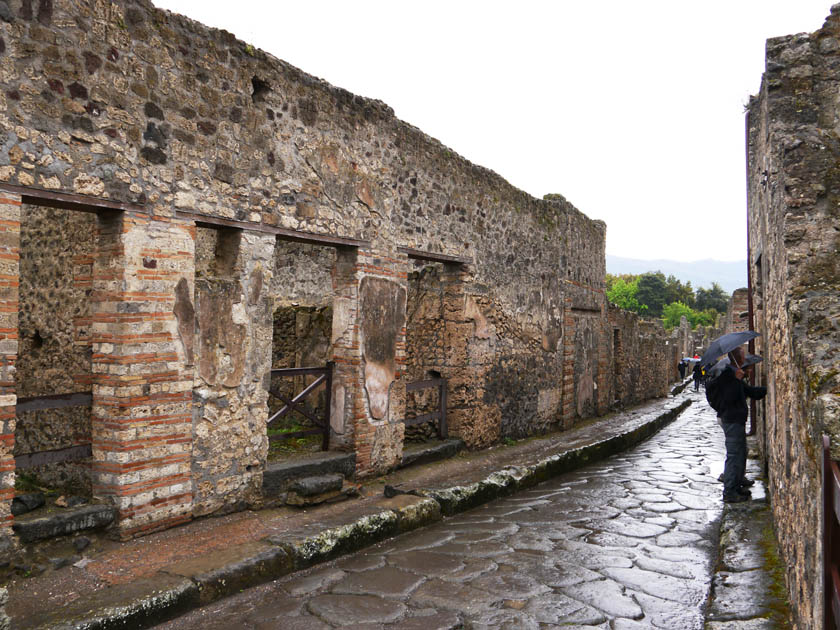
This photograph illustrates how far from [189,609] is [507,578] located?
6.14 ft

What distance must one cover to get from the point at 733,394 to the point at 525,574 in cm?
294

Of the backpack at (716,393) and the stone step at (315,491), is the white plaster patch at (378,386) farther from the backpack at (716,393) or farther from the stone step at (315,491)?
the backpack at (716,393)

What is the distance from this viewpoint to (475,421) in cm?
824

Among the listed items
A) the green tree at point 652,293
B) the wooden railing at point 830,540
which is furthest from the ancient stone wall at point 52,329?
the green tree at point 652,293

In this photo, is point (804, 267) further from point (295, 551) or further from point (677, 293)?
point (677, 293)

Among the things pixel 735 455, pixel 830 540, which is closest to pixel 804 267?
pixel 830 540

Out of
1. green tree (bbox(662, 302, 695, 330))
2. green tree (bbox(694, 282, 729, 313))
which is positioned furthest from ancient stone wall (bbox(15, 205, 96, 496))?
green tree (bbox(694, 282, 729, 313))

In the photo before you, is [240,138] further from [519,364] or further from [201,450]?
[519,364]

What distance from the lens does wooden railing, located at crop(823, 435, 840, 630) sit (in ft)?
6.23

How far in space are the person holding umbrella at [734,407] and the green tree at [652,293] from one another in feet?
204

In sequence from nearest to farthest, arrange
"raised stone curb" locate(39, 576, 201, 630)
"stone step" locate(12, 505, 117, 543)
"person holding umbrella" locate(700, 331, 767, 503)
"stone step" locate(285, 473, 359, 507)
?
"raised stone curb" locate(39, 576, 201, 630), "stone step" locate(12, 505, 117, 543), "stone step" locate(285, 473, 359, 507), "person holding umbrella" locate(700, 331, 767, 503)

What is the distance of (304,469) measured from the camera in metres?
5.73

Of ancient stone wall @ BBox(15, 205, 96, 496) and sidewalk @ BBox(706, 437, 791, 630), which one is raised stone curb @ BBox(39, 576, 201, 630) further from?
ancient stone wall @ BBox(15, 205, 96, 496)

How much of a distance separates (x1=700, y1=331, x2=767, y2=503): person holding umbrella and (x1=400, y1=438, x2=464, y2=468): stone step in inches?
117
